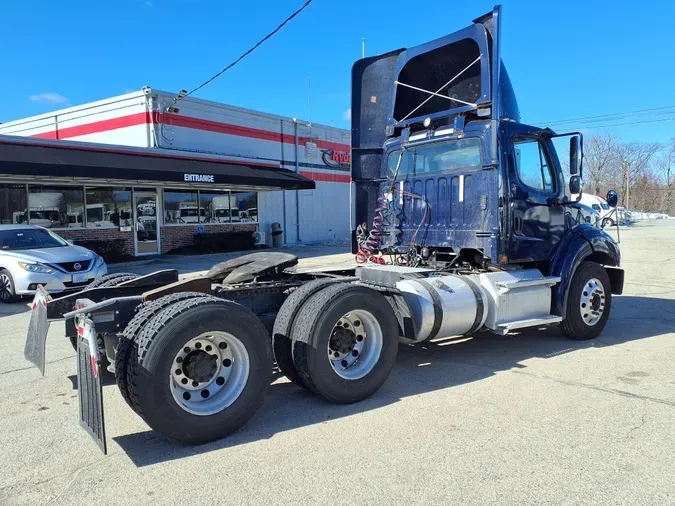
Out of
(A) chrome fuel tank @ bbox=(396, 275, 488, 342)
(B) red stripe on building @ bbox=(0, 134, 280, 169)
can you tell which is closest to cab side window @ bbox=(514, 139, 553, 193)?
(A) chrome fuel tank @ bbox=(396, 275, 488, 342)

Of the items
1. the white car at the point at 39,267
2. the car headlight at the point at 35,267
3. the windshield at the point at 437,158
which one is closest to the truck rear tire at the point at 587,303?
the windshield at the point at 437,158

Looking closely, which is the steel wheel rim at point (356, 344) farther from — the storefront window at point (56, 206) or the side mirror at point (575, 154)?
the storefront window at point (56, 206)

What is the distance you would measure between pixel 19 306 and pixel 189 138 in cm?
1180

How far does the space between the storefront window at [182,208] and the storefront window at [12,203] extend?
4.81 metres

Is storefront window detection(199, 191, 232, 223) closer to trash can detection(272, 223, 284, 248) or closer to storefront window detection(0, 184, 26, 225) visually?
trash can detection(272, 223, 284, 248)

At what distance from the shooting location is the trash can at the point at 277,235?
23516 mm

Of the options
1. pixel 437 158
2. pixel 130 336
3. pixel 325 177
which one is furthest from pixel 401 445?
pixel 325 177

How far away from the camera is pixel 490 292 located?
5.86m

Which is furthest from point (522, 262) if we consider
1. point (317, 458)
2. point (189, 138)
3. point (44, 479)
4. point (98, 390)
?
point (189, 138)

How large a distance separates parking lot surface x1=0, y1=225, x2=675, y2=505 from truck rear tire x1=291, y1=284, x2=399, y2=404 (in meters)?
0.21

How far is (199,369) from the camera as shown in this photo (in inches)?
151

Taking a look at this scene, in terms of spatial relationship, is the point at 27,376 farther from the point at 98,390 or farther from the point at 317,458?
the point at 317,458

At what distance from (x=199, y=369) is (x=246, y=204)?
19811 millimetres

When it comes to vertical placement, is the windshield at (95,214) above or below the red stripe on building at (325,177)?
below
